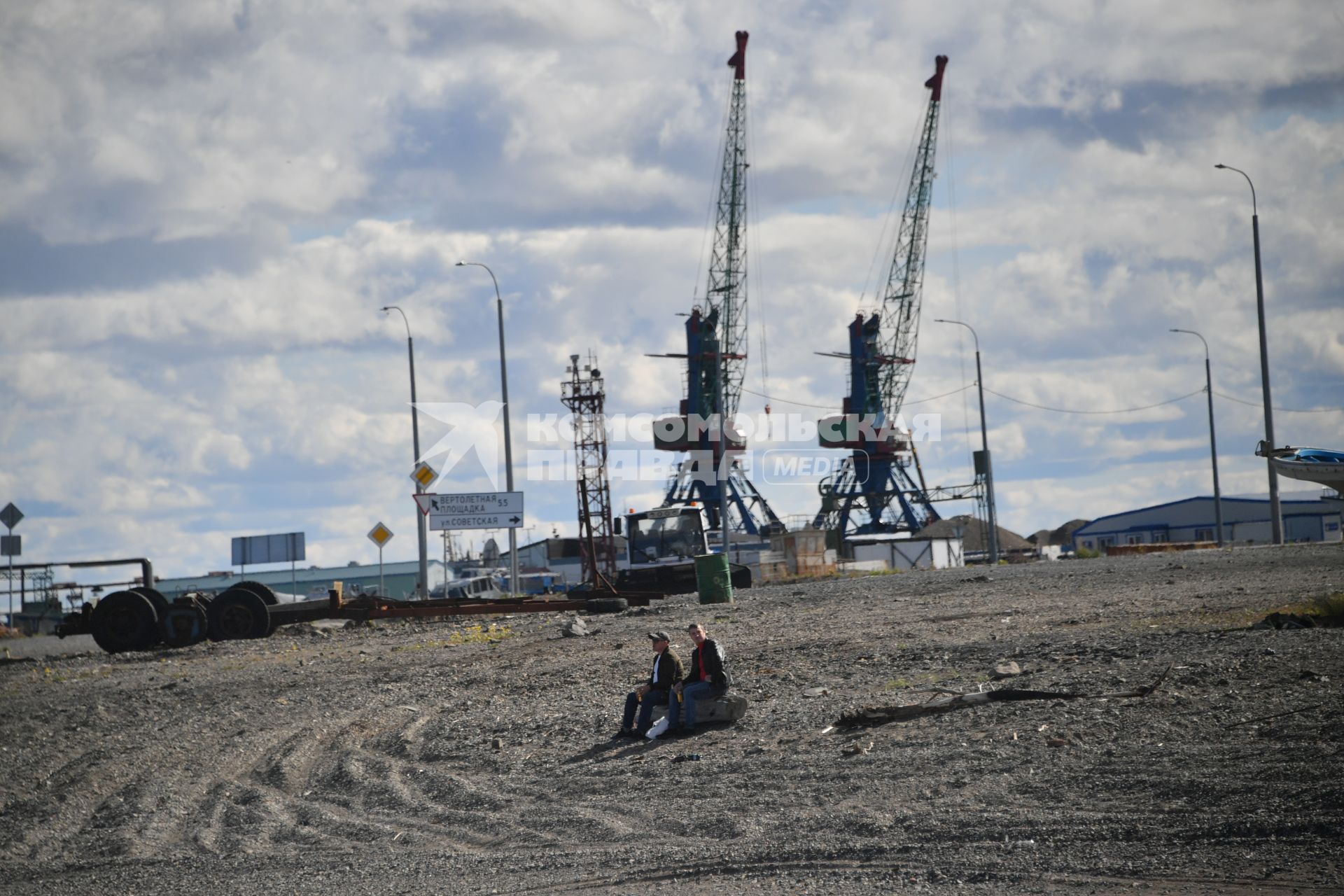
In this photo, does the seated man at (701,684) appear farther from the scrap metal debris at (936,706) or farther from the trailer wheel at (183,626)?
the trailer wheel at (183,626)

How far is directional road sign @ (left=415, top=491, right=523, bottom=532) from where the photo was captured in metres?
36.9

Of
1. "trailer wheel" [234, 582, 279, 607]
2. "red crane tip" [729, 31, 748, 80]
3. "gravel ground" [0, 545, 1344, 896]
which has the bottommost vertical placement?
"gravel ground" [0, 545, 1344, 896]

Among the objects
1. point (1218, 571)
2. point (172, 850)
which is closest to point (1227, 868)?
point (172, 850)

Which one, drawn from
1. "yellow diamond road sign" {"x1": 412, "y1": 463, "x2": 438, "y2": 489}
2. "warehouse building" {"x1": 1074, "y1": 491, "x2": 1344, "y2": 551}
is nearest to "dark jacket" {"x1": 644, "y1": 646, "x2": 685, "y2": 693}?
"yellow diamond road sign" {"x1": 412, "y1": 463, "x2": 438, "y2": 489}

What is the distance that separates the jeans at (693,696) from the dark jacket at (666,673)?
0.24 m

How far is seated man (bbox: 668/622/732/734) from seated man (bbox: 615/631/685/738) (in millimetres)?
166

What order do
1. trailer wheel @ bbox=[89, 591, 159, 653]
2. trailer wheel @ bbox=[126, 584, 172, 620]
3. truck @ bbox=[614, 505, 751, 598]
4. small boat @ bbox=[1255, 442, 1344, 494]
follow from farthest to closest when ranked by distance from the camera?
truck @ bbox=[614, 505, 751, 598]
trailer wheel @ bbox=[126, 584, 172, 620]
trailer wheel @ bbox=[89, 591, 159, 653]
small boat @ bbox=[1255, 442, 1344, 494]

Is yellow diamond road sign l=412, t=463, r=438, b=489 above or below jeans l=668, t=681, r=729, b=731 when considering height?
above

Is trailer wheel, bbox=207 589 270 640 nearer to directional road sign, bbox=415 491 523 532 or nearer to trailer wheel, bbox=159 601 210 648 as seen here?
trailer wheel, bbox=159 601 210 648

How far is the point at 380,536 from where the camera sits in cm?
3878

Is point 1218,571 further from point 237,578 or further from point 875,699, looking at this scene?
point 237,578

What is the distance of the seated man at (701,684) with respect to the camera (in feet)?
43.6

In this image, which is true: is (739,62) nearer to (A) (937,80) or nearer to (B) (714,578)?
(A) (937,80)

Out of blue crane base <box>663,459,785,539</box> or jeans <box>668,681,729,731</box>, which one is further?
blue crane base <box>663,459,785,539</box>
